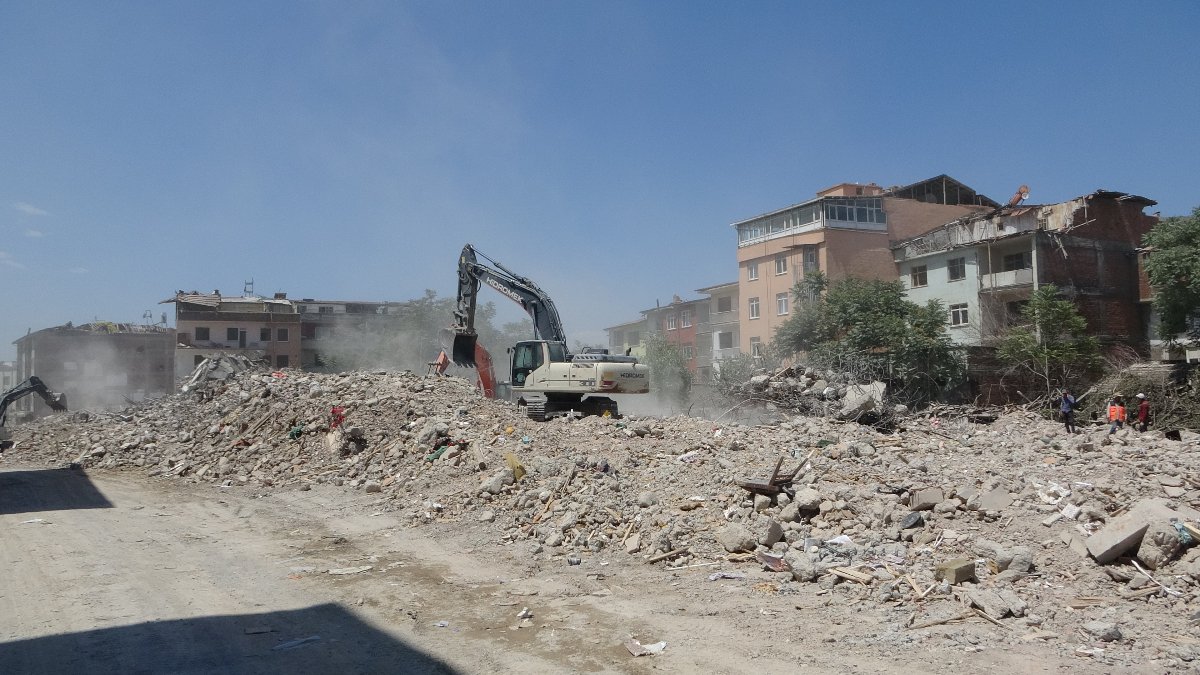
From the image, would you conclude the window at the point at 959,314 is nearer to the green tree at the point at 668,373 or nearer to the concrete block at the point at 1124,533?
Result: the green tree at the point at 668,373

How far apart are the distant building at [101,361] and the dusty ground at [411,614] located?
45.7 m

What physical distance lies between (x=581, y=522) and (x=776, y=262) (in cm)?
3057

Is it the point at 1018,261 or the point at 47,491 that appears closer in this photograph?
the point at 47,491

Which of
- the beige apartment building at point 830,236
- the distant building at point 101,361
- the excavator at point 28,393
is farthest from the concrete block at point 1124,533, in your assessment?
the distant building at point 101,361

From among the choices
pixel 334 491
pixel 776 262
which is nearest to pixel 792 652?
pixel 334 491

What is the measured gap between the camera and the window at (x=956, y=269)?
3165 centimetres

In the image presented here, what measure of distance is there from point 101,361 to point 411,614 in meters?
53.5

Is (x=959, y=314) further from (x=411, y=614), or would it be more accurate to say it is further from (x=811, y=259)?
(x=411, y=614)

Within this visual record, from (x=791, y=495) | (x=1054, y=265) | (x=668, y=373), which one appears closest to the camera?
(x=791, y=495)

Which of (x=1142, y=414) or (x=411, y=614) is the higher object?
(x=1142, y=414)

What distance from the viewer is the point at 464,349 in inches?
730

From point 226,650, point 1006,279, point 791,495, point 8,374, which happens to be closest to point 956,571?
point 791,495

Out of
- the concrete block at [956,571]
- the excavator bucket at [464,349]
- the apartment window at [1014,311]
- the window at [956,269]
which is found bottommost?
the concrete block at [956,571]

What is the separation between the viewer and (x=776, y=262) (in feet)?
124
